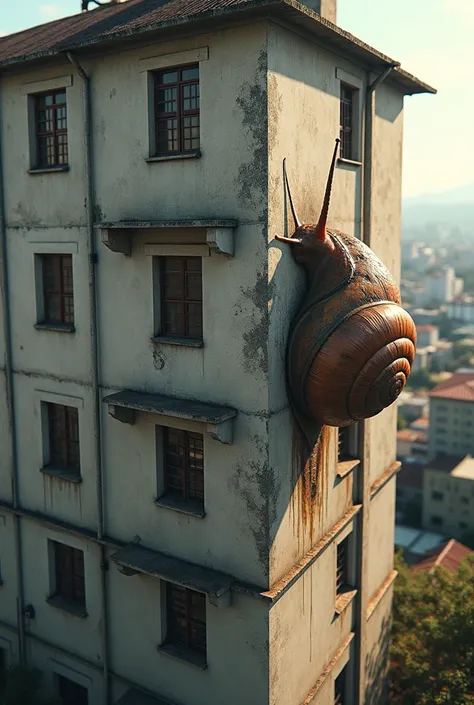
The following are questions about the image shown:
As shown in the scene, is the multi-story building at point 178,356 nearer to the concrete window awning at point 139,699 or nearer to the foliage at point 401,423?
the concrete window awning at point 139,699

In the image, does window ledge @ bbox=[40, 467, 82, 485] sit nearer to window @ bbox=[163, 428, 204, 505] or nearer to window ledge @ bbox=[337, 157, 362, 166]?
window @ bbox=[163, 428, 204, 505]

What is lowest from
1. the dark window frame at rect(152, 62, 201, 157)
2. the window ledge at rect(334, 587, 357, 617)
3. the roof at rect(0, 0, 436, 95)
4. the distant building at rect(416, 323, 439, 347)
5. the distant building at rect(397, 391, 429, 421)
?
the distant building at rect(397, 391, 429, 421)

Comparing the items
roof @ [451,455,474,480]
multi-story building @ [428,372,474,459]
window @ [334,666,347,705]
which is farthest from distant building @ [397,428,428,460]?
window @ [334,666,347,705]

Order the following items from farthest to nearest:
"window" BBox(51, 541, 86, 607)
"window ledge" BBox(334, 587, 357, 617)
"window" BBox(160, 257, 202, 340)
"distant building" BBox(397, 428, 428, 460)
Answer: "distant building" BBox(397, 428, 428, 460), "window" BBox(51, 541, 86, 607), "window ledge" BBox(334, 587, 357, 617), "window" BBox(160, 257, 202, 340)

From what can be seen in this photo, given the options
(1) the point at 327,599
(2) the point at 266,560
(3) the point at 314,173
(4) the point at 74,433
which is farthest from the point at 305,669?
(3) the point at 314,173

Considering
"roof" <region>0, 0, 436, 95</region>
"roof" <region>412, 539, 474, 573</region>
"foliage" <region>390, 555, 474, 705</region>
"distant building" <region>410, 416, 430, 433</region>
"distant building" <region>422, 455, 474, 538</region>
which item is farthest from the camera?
"distant building" <region>410, 416, 430, 433</region>

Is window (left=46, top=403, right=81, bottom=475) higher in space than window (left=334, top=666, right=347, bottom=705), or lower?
higher

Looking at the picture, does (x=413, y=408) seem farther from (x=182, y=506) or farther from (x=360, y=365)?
(x=360, y=365)
